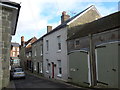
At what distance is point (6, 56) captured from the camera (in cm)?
668

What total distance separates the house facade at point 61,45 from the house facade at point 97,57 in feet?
4.91

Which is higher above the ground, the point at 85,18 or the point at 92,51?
the point at 85,18

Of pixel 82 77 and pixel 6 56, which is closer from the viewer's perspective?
pixel 6 56

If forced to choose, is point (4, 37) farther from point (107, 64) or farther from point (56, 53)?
point (56, 53)

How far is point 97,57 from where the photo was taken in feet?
38.1

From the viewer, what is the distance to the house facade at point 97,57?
10047mm

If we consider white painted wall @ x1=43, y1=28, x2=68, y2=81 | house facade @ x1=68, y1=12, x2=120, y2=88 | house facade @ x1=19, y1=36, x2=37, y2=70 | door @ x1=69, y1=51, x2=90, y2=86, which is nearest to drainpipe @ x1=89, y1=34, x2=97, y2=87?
house facade @ x1=68, y1=12, x2=120, y2=88

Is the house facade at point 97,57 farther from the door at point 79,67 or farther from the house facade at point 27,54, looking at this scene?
the house facade at point 27,54

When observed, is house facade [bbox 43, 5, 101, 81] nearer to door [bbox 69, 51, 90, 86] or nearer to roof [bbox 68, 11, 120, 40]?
door [bbox 69, 51, 90, 86]

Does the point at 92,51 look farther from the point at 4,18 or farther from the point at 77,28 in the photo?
the point at 4,18

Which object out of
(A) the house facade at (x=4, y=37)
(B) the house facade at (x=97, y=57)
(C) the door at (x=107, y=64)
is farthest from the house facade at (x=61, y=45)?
(A) the house facade at (x=4, y=37)

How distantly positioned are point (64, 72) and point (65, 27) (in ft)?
17.1

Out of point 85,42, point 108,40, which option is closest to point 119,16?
point 108,40

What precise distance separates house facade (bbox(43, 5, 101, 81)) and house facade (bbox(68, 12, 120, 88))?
150 centimetres
